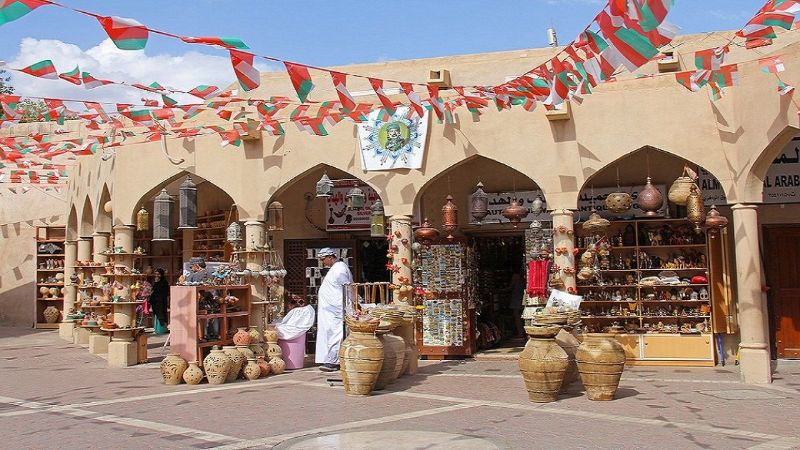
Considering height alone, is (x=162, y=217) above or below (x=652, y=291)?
above

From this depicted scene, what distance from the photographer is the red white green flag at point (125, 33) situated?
6.57 m

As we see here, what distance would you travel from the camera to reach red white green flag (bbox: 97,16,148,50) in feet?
21.6

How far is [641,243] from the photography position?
41.7 feet

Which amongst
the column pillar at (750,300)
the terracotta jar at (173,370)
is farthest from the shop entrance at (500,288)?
the terracotta jar at (173,370)

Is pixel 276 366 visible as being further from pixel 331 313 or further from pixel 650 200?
pixel 650 200

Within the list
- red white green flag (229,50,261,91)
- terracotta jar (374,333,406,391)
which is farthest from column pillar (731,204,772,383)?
red white green flag (229,50,261,91)

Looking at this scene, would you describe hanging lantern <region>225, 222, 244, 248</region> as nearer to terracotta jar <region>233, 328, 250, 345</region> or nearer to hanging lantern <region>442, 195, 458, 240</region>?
terracotta jar <region>233, 328, 250, 345</region>

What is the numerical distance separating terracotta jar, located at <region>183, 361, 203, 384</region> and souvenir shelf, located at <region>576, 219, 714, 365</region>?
6.07 metres

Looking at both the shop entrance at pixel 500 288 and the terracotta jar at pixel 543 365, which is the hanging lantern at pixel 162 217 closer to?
the shop entrance at pixel 500 288

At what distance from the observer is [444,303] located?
1349cm

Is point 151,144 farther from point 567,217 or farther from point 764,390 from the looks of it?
point 764,390

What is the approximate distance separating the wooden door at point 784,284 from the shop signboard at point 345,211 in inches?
274

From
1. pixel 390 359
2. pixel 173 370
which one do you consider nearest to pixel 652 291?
pixel 390 359

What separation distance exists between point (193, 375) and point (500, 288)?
707cm
